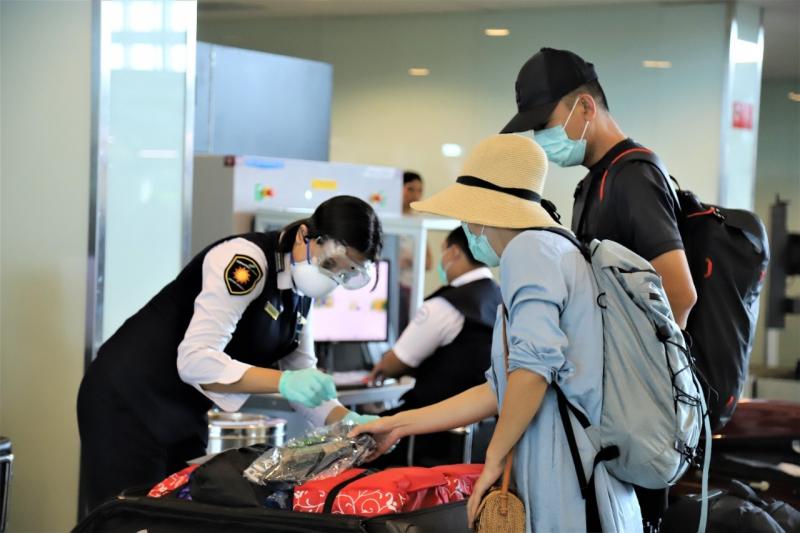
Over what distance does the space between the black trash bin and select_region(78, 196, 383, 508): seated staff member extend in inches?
31.3

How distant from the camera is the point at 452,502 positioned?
6.40ft

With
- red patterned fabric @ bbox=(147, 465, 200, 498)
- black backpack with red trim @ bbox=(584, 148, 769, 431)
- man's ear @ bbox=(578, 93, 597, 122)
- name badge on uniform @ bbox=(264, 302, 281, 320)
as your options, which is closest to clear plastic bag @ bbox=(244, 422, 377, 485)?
red patterned fabric @ bbox=(147, 465, 200, 498)

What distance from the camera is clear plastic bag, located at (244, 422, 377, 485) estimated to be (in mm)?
1998

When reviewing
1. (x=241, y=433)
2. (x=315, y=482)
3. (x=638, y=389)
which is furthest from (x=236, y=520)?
(x=241, y=433)

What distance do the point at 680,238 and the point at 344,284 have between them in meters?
0.84

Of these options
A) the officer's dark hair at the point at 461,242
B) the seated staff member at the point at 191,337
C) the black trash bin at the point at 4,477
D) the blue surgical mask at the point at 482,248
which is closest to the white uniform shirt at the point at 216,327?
the seated staff member at the point at 191,337

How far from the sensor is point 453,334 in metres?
3.65

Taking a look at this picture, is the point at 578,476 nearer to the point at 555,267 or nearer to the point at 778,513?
the point at 555,267

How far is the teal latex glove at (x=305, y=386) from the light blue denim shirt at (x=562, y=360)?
0.70 meters

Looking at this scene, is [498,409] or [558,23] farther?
[558,23]

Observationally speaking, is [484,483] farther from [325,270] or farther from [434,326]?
[434,326]

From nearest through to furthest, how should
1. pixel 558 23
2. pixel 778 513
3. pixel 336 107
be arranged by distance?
pixel 778 513 → pixel 558 23 → pixel 336 107

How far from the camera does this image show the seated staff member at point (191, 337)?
8.33 feet

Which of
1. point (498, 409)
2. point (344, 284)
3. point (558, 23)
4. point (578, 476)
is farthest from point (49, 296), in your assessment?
point (558, 23)
